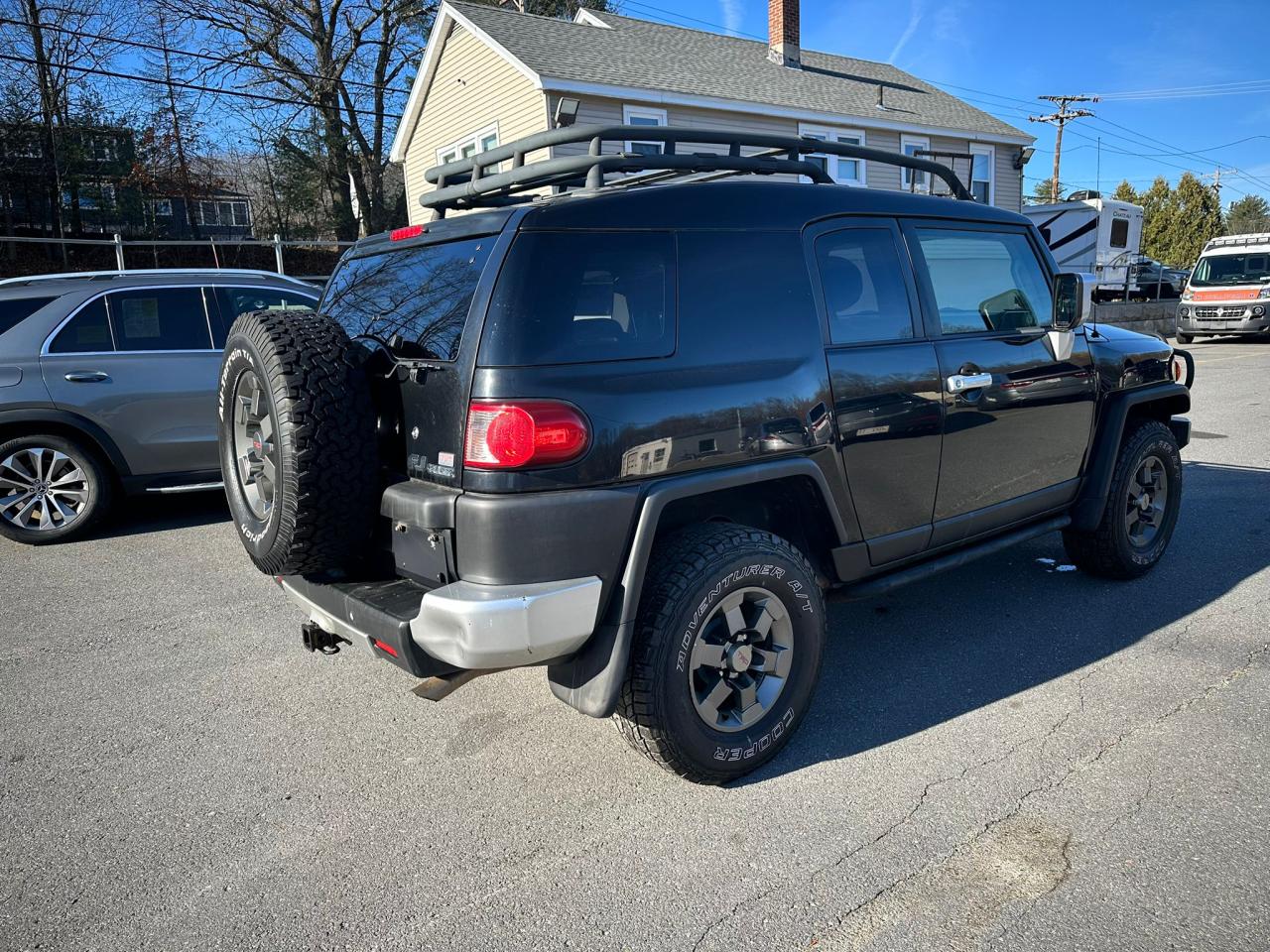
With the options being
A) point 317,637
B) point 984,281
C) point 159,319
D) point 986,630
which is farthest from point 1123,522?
point 159,319

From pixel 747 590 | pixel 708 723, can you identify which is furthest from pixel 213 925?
pixel 747 590

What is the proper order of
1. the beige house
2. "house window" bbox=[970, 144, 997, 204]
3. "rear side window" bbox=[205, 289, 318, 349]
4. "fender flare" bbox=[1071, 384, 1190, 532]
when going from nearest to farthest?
"fender flare" bbox=[1071, 384, 1190, 532]
"rear side window" bbox=[205, 289, 318, 349]
the beige house
"house window" bbox=[970, 144, 997, 204]

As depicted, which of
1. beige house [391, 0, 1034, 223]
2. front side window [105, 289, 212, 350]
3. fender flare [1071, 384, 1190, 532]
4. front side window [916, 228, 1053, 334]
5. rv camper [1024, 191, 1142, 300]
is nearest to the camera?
front side window [916, 228, 1053, 334]

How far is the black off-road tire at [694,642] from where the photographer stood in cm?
270

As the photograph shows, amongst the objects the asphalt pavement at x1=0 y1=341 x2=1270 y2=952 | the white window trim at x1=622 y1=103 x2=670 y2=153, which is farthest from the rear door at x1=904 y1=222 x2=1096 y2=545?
the white window trim at x1=622 y1=103 x2=670 y2=153

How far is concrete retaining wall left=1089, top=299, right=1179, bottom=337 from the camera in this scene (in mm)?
20766

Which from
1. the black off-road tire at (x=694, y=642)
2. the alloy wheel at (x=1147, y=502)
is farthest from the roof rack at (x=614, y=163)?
the alloy wheel at (x=1147, y=502)

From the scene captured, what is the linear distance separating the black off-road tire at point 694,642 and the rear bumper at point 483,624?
248 mm

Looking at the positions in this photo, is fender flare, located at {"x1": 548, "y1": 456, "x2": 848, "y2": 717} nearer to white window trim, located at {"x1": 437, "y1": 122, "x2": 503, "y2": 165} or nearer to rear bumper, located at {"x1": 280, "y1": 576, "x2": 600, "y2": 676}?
rear bumper, located at {"x1": 280, "y1": 576, "x2": 600, "y2": 676}

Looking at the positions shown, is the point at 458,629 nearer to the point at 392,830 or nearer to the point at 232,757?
the point at 392,830

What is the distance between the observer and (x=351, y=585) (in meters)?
2.89

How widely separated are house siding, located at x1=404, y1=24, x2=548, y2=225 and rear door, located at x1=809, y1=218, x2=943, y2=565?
1422 centimetres

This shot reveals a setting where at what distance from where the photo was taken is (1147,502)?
471 centimetres

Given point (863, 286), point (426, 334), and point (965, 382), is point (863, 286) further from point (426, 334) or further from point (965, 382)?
point (426, 334)
